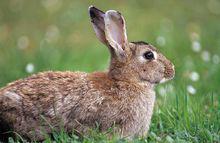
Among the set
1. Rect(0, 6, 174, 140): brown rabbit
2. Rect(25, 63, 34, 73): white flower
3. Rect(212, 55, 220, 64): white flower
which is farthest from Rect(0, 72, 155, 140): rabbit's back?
Rect(212, 55, 220, 64): white flower

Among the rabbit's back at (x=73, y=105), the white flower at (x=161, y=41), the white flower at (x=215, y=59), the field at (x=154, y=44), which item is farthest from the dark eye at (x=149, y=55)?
the white flower at (x=161, y=41)

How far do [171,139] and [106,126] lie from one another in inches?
31.1

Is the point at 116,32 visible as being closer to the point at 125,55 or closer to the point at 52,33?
the point at 125,55

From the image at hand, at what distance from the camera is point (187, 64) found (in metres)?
11.3

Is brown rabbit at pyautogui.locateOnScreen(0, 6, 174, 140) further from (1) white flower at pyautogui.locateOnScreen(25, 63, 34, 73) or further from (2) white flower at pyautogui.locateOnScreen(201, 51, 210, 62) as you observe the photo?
(2) white flower at pyautogui.locateOnScreen(201, 51, 210, 62)

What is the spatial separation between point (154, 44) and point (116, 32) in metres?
4.06

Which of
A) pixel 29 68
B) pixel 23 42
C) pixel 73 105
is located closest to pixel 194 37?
pixel 23 42

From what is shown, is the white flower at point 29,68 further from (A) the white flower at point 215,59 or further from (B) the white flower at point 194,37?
(B) the white flower at point 194,37

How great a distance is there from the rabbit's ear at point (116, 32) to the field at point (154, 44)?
890 mm

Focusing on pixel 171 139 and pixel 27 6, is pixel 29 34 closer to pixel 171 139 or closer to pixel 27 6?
pixel 27 6

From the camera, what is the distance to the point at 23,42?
13.6 metres

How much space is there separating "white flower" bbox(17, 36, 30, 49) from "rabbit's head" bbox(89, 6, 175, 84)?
4.89 metres

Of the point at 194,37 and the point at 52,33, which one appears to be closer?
the point at 194,37

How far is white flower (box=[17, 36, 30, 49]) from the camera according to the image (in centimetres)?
1325
